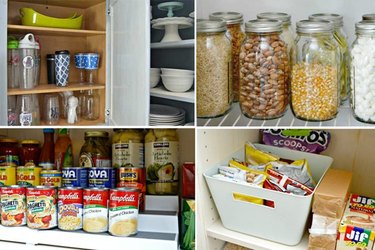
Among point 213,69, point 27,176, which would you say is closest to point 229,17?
point 213,69

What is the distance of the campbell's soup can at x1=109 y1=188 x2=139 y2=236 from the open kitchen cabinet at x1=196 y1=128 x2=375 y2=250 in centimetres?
26

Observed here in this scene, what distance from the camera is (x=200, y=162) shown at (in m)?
1.25

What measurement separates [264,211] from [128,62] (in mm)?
633

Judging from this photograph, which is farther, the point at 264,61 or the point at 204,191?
the point at 204,191

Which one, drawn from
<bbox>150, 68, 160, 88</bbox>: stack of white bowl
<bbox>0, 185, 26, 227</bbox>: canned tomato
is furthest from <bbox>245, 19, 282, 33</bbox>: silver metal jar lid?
<bbox>0, 185, 26, 227</bbox>: canned tomato

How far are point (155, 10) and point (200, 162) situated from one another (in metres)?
0.52

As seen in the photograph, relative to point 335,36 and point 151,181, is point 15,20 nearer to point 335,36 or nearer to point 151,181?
point 151,181

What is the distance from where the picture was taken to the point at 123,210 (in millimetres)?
1403

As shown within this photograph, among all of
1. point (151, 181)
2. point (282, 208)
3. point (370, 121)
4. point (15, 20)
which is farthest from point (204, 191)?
point (15, 20)

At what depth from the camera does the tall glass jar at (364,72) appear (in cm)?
105

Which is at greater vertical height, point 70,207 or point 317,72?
point 317,72

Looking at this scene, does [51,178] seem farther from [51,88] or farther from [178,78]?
[178,78]

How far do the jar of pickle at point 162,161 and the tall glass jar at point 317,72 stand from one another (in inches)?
22.2

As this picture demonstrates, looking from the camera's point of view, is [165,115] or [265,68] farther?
[165,115]
